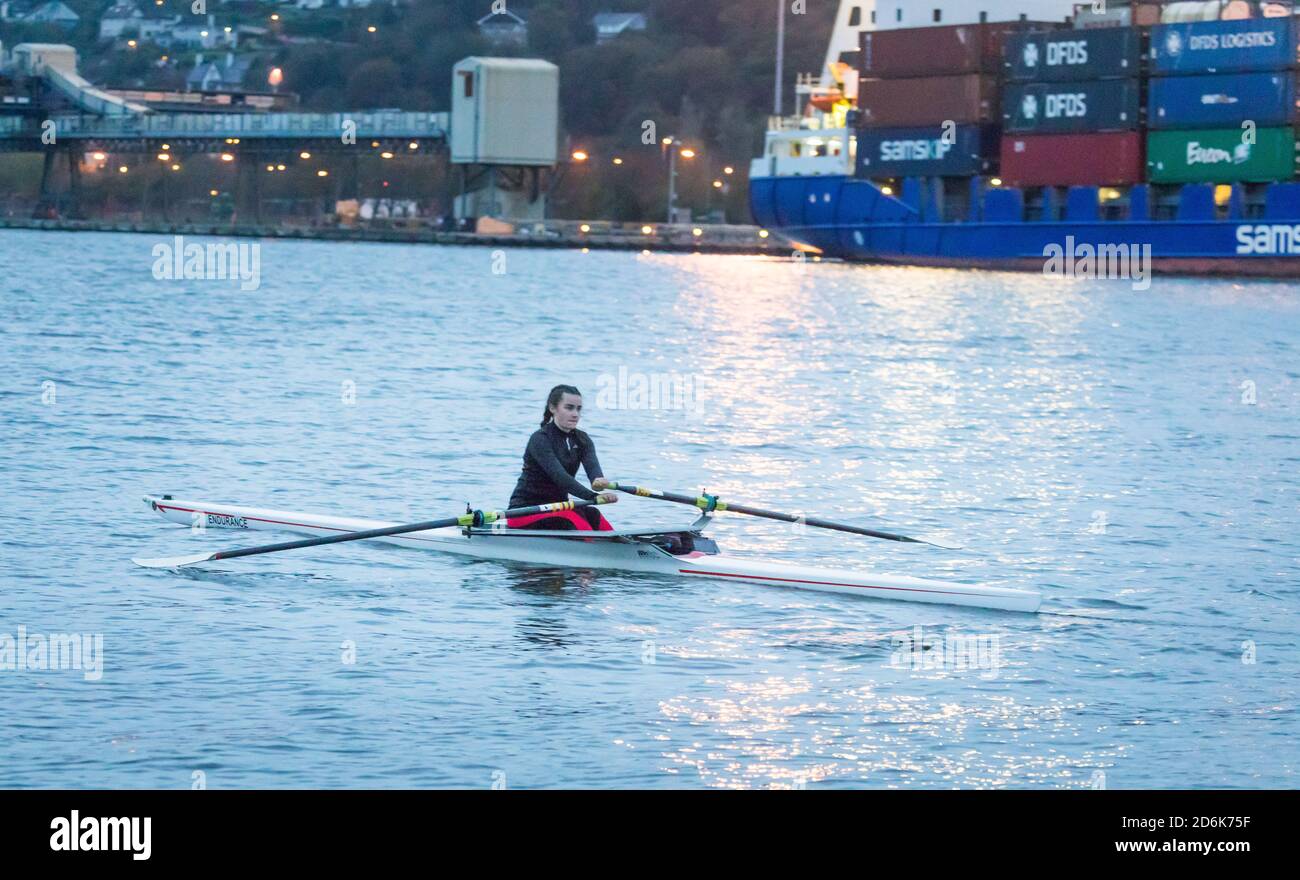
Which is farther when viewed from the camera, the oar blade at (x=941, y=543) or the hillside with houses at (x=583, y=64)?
the hillside with houses at (x=583, y=64)

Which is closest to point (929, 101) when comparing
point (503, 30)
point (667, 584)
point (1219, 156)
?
point (1219, 156)

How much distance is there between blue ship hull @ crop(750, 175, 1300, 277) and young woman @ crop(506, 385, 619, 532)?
59.0 meters

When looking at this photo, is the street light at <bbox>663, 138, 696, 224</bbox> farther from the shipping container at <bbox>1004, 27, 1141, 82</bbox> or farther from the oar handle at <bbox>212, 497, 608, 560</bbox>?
the oar handle at <bbox>212, 497, 608, 560</bbox>

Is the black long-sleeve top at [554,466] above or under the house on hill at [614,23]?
under

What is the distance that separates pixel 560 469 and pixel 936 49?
218ft

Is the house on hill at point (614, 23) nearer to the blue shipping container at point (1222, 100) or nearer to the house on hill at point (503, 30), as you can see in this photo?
the house on hill at point (503, 30)

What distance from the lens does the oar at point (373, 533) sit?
15.7 metres

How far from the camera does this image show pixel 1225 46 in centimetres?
6969

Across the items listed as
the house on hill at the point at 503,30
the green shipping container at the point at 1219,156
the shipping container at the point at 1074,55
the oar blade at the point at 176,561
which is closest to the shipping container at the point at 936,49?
the shipping container at the point at 1074,55

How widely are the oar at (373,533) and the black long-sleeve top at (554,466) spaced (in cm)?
18

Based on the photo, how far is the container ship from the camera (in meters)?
69.9

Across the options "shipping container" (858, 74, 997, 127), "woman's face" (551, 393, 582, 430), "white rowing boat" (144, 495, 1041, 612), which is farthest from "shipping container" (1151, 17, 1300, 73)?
"woman's face" (551, 393, 582, 430)
